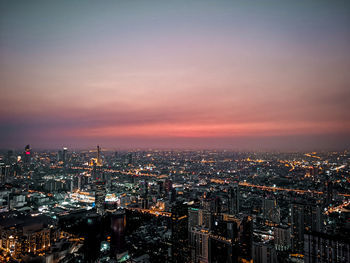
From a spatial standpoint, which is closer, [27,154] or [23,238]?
[23,238]

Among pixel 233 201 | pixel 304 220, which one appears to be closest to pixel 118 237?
pixel 233 201

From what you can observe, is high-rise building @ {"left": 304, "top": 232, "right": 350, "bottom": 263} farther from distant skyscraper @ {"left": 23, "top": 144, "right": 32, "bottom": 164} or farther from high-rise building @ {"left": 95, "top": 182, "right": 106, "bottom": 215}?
distant skyscraper @ {"left": 23, "top": 144, "right": 32, "bottom": 164}

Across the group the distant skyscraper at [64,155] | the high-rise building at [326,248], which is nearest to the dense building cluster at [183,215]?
the high-rise building at [326,248]

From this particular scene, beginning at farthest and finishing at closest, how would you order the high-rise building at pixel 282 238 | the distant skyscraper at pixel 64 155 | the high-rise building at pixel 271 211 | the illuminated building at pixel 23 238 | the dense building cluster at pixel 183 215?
the distant skyscraper at pixel 64 155
the high-rise building at pixel 271 211
the high-rise building at pixel 282 238
the illuminated building at pixel 23 238
the dense building cluster at pixel 183 215

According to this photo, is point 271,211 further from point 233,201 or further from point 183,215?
point 183,215

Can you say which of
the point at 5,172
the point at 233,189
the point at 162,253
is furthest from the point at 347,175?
the point at 5,172

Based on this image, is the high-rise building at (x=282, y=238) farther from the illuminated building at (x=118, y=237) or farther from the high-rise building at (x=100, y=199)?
the high-rise building at (x=100, y=199)

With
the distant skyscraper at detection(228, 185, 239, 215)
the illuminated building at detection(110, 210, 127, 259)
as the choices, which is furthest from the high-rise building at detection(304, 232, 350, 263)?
the distant skyscraper at detection(228, 185, 239, 215)

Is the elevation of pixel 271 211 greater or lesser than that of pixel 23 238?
lesser
